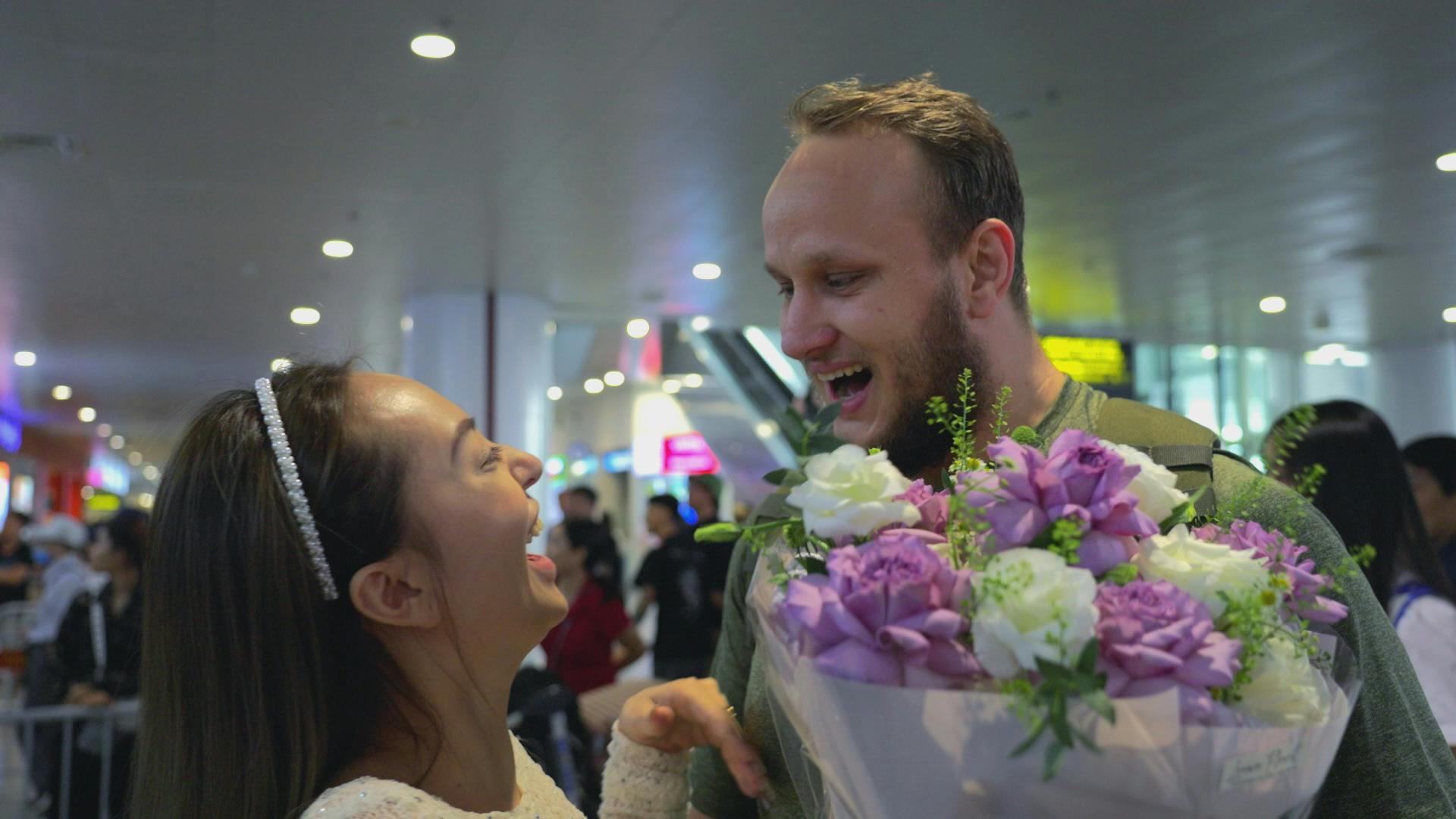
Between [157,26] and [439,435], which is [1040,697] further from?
[157,26]

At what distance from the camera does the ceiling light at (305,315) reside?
460 inches

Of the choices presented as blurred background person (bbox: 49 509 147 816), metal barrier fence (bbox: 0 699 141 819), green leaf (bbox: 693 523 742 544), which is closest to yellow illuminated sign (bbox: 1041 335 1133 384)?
blurred background person (bbox: 49 509 147 816)

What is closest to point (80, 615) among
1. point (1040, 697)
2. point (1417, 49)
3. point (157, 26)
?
point (157, 26)

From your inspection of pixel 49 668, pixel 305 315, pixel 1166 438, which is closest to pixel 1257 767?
pixel 1166 438

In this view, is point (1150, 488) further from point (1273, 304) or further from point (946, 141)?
point (1273, 304)

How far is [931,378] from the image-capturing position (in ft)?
5.00

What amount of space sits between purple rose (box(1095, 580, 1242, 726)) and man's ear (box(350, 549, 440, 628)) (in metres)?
0.88

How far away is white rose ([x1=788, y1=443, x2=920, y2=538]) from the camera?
0.92 meters

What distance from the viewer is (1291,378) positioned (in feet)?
52.4

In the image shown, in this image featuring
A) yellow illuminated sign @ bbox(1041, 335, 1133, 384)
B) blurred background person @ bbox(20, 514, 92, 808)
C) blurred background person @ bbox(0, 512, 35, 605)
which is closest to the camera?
blurred background person @ bbox(20, 514, 92, 808)

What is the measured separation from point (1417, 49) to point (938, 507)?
5562mm

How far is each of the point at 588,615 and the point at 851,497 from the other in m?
6.30

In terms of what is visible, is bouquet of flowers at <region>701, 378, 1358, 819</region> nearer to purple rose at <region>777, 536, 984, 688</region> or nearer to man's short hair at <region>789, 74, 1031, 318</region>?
purple rose at <region>777, 536, 984, 688</region>

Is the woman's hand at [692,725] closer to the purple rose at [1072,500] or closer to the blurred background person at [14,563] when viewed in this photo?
the purple rose at [1072,500]
